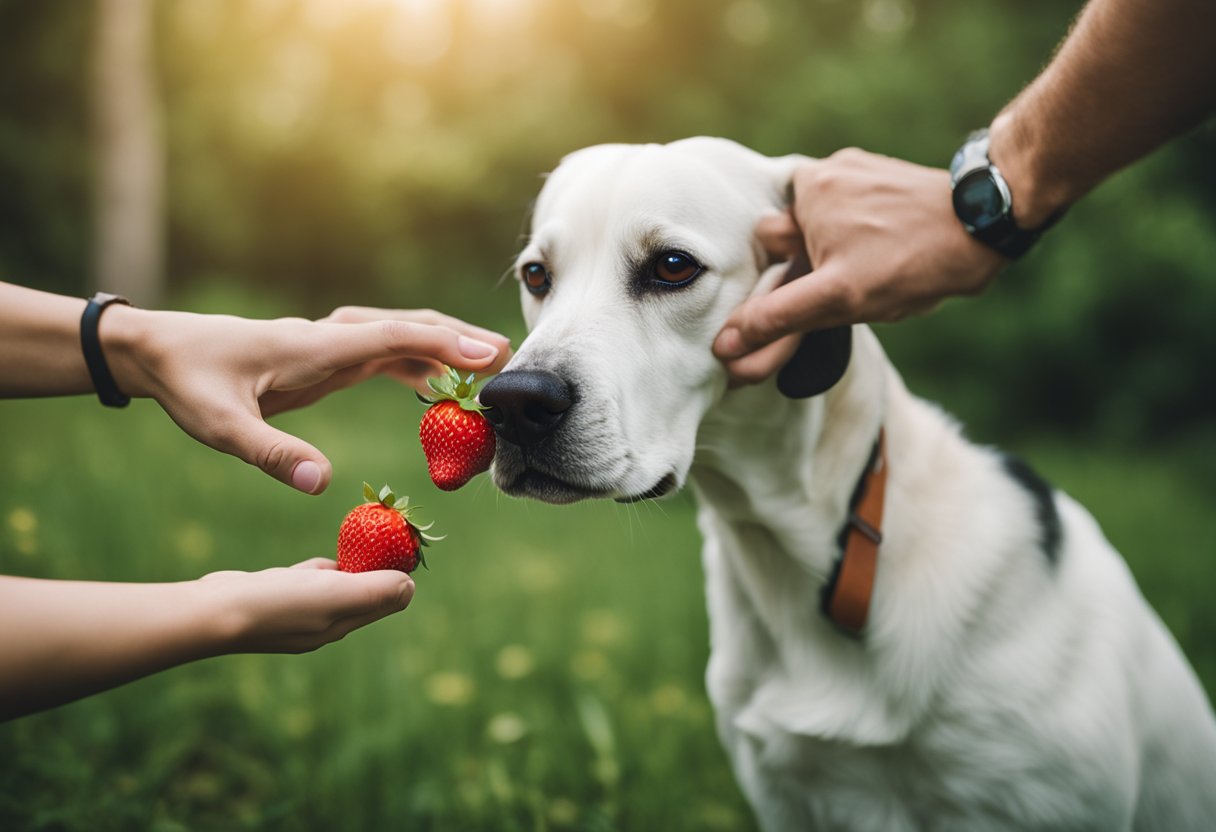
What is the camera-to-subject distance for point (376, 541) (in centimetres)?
169

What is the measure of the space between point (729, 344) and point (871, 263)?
14.4 inches

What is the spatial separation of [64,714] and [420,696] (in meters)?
1.22

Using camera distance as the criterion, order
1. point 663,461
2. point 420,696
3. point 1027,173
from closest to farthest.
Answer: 1. point 1027,173
2. point 663,461
3. point 420,696

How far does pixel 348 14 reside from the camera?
1798 centimetres

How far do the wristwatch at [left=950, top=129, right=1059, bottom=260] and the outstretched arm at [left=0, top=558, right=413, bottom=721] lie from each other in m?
1.35

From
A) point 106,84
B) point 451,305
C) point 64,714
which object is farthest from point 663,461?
point 451,305

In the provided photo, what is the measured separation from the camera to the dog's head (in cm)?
194

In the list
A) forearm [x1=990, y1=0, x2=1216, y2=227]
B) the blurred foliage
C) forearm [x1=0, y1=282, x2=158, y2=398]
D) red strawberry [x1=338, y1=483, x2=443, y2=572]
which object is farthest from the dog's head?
the blurred foliage

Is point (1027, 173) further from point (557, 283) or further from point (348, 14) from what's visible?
point (348, 14)

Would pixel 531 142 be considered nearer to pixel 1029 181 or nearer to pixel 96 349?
pixel 96 349

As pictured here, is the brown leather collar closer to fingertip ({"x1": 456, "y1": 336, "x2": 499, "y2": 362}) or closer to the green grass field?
the green grass field

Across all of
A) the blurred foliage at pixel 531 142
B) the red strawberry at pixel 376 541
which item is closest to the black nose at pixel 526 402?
the red strawberry at pixel 376 541

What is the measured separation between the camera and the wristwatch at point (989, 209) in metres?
1.83

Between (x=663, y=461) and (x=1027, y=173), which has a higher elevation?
(x=1027, y=173)
